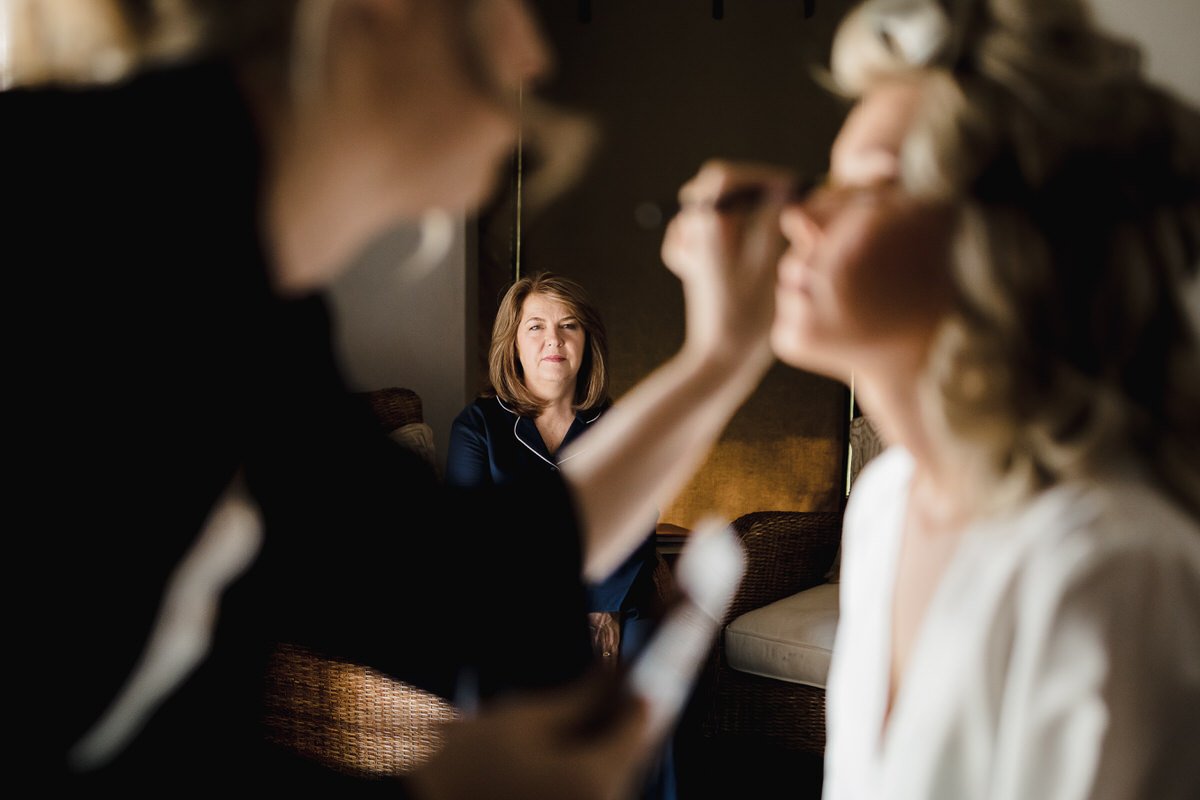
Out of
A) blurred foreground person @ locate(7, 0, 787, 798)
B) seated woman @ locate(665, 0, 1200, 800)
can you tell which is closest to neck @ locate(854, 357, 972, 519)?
seated woman @ locate(665, 0, 1200, 800)

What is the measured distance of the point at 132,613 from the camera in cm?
54

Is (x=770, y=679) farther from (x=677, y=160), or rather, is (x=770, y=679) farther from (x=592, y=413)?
(x=677, y=160)

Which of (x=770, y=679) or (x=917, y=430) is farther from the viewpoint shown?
(x=770, y=679)

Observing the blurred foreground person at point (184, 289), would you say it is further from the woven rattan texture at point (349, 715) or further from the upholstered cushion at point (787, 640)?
the upholstered cushion at point (787, 640)

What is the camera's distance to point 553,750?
479mm

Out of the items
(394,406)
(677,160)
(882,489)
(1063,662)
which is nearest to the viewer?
(1063,662)

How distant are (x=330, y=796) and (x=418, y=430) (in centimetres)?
113

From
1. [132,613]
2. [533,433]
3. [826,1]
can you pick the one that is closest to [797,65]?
[826,1]

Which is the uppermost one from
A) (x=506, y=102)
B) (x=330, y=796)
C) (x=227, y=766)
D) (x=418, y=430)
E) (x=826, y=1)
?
(x=826, y=1)

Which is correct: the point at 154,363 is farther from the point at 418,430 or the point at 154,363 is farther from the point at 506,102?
the point at 418,430

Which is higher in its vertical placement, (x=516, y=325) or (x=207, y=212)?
(x=207, y=212)

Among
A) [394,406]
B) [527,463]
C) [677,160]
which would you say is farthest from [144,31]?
[677,160]

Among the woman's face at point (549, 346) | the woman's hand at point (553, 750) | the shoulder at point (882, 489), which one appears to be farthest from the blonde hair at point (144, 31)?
the woman's face at point (549, 346)

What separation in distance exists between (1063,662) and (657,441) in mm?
379
